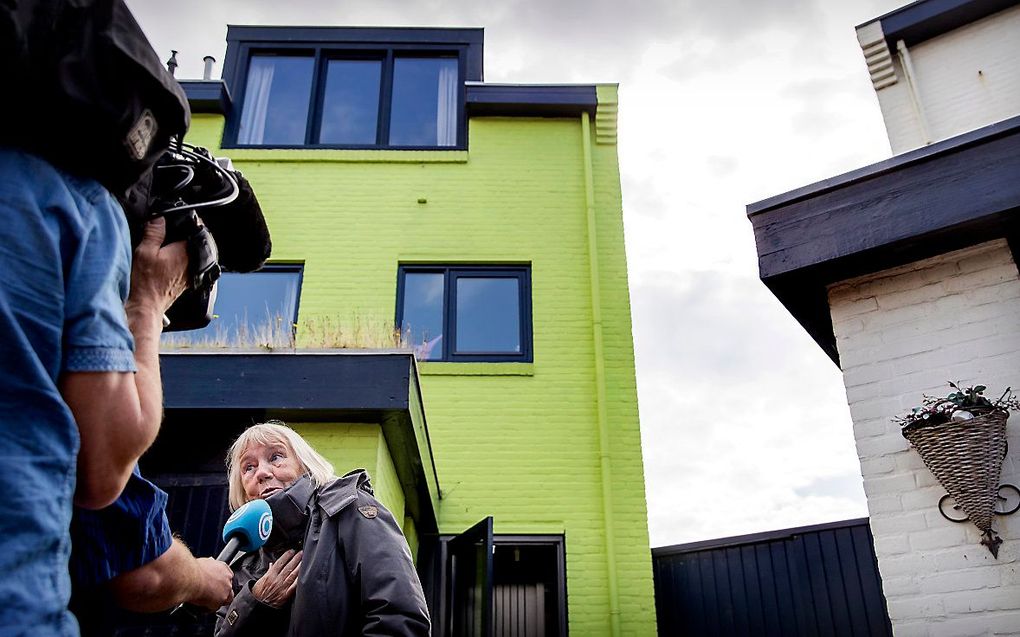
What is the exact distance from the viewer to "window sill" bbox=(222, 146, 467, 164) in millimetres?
10219

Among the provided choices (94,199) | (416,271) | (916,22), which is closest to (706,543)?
(416,271)

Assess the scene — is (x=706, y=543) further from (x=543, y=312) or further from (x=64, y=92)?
(x=64, y=92)

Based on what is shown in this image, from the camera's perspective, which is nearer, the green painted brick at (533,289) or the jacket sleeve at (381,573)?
the jacket sleeve at (381,573)

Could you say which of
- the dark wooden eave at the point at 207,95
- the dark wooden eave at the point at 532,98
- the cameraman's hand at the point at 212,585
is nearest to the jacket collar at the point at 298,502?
the cameraman's hand at the point at 212,585

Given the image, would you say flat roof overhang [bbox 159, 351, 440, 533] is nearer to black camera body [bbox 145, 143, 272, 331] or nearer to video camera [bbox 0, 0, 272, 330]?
black camera body [bbox 145, 143, 272, 331]

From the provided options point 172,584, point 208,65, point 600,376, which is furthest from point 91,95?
point 208,65

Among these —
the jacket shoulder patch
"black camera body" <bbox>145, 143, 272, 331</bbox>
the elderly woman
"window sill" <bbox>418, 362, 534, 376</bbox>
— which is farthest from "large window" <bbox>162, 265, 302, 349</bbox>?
"black camera body" <bbox>145, 143, 272, 331</bbox>

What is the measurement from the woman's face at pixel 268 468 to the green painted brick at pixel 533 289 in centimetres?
518

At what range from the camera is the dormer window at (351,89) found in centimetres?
1062

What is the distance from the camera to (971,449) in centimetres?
398

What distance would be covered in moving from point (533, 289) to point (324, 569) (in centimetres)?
711

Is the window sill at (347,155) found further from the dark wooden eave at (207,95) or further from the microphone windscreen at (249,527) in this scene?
the microphone windscreen at (249,527)

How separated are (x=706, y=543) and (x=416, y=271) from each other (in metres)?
4.44

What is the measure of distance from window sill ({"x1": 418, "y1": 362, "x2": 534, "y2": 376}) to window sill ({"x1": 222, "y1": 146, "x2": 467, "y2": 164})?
9.59 feet
